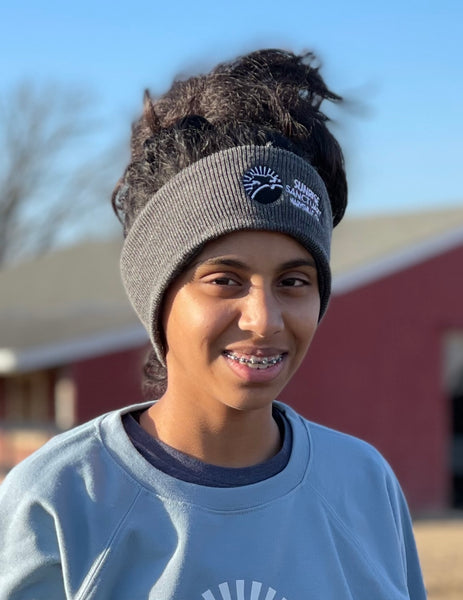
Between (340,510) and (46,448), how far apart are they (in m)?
0.57

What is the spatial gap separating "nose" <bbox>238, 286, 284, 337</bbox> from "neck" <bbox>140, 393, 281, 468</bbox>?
0.19 metres

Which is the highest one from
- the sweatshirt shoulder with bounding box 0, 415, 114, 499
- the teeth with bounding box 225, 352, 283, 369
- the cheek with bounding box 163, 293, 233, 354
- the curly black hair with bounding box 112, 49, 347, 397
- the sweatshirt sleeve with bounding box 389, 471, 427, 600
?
the curly black hair with bounding box 112, 49, 347, 397

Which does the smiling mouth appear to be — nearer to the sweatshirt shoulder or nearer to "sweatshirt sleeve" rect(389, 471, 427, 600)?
the sweatshirt shoulder

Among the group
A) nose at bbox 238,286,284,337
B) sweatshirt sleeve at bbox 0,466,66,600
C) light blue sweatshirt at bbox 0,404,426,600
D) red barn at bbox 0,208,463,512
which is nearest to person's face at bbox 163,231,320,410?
nose at bbox 238,286,284,337

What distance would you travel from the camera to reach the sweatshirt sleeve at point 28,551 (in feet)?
5.71

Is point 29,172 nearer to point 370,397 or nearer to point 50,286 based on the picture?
point 50,286

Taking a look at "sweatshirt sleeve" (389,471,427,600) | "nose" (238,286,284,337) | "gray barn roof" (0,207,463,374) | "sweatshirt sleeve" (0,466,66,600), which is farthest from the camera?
"gray barn roof" (0,207,463,374)

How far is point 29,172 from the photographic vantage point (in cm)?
2847

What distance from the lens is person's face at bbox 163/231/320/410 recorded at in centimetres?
191

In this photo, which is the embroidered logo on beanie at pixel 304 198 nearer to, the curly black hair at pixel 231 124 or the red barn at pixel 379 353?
the curly black hair at pixel 231 124

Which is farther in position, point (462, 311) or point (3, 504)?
point (462, 311)

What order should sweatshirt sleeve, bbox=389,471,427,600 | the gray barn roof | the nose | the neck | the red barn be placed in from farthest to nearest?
the red barn → the gray barn roof → sweatshirt sleeve, bbox=389,471,427,600 → the neck → the nose

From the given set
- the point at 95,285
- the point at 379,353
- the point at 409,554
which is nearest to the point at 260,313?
the point at 409,554

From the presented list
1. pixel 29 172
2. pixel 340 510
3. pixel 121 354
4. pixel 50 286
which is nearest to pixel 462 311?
pixel 121 354
